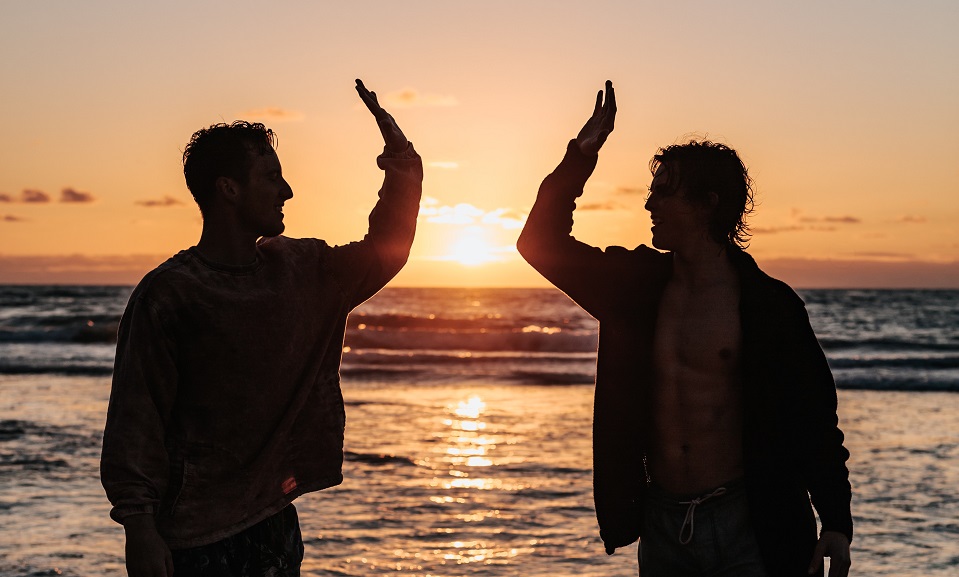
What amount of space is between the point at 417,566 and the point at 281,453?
3.55 meters

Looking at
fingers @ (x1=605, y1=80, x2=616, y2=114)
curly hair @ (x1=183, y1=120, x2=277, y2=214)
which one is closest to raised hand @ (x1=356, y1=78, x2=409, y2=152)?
curly hair @ (x1=183, y1=120, x2=277, y2=214)

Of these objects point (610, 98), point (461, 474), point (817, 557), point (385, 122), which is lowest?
point (461, 474)

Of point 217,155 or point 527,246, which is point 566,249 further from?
point 217,155

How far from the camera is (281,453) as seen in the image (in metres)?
2.90

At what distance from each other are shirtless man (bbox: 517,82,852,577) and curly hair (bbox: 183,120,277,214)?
3.40ft

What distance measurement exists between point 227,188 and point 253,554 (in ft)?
3.58

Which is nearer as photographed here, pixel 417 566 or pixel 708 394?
pixel 708 394

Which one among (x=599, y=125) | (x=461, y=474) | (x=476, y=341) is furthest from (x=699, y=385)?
(x=476, y=341)

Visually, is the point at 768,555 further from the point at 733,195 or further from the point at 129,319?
the point at 129,319

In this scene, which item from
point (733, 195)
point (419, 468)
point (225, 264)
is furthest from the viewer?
point (419, 468)

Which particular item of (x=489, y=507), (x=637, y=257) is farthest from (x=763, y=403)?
(x=489, y=507)

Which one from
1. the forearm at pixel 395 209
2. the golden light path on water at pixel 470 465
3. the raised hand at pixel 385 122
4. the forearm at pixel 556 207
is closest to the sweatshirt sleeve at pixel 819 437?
the forearm at pixel 556 207

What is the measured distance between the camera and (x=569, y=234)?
3389 mm

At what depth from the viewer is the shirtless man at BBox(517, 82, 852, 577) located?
10.0 ft
